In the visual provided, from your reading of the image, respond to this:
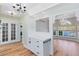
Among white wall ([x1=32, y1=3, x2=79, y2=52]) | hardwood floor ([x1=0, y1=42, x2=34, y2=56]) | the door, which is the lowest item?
hardwood floor ([x1=0, y1=42, x2=34, y2=56])

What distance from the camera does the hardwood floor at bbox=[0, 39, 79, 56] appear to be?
154 cm

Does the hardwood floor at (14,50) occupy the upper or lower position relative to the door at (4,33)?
lower

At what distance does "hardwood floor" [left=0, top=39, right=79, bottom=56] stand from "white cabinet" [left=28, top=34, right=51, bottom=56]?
9cm

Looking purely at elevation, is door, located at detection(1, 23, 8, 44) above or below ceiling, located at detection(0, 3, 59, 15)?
below

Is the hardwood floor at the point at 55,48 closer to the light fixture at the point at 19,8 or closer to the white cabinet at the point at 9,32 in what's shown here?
the white cabinet at the point at 9,32

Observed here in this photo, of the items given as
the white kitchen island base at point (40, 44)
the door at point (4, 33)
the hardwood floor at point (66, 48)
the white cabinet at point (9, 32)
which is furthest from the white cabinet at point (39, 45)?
the door at point (4, 33)

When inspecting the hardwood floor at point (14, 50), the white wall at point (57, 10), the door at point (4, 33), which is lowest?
the hardwood floor at point (14, 50)

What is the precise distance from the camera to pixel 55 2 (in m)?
1.56

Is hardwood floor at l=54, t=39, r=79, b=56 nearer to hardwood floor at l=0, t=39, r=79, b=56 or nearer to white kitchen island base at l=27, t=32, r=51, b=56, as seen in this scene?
hardwood floor at l=0, t=39, r=79, b=56

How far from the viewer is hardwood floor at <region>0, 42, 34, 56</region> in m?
1.57

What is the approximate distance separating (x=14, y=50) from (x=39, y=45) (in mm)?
406

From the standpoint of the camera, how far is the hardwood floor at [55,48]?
5.04ft

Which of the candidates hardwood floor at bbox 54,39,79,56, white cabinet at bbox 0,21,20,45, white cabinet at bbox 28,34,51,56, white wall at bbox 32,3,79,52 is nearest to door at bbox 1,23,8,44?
white cabinet at bbox 0,21,20,45

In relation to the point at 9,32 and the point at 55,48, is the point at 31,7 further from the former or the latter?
the point at 55,48
